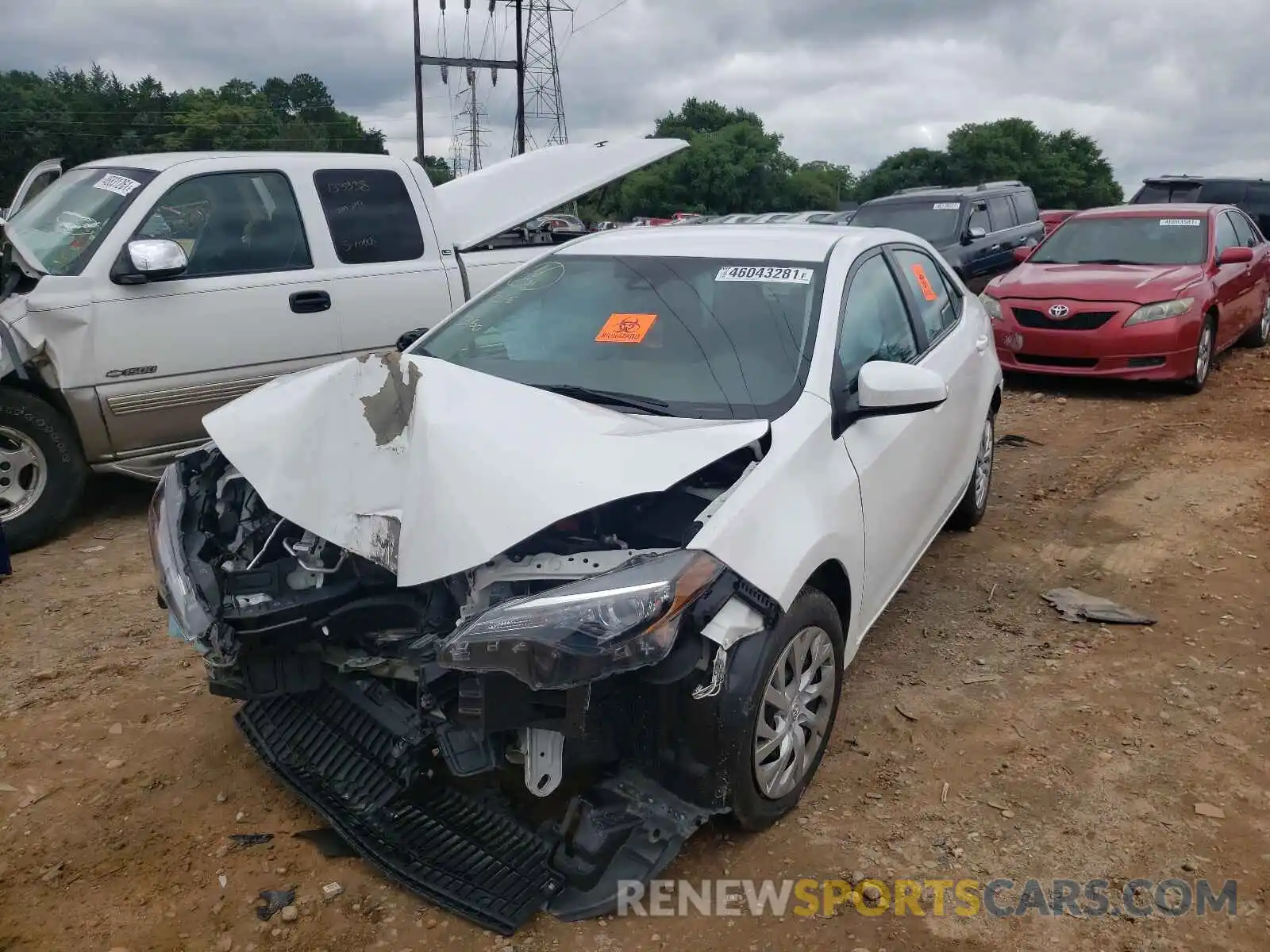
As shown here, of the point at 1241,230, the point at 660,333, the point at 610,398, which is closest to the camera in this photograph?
the point at 610,398

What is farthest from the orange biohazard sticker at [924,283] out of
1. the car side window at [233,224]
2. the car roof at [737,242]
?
the car side window at [233,224]

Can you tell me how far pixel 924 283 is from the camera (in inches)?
179

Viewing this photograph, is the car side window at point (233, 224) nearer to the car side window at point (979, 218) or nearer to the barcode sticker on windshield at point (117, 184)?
the barcode sticker on windshield at point (117, 184)

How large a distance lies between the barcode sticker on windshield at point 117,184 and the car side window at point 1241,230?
973 centimetres

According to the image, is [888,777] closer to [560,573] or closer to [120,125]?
[560,573]

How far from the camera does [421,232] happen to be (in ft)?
20.6

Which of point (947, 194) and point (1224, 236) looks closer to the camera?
point (1224, 236)

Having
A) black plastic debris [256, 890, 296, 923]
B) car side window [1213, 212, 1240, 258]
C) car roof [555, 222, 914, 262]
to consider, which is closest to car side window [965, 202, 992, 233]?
car side window [1213, 212, 1240, 258]

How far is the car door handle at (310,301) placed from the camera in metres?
5.70

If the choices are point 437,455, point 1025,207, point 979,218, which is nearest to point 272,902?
point 437,455

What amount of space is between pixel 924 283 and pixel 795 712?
2436 mm

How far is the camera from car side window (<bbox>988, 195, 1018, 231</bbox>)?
12789 mm

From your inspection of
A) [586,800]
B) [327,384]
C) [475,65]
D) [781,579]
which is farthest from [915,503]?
[475,65]

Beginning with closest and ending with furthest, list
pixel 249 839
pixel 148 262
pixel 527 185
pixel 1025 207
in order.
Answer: pixel 249 839
pixel 148 262
pixel 527 185
pixel 1025 207
